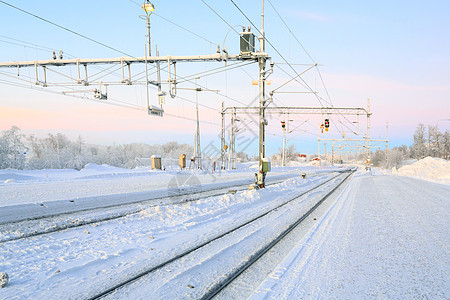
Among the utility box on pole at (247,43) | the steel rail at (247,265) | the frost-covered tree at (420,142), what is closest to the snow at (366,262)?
the steel rail at (247,265)

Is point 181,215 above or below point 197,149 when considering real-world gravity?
below

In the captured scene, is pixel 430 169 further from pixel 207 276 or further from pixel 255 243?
pixel 207 276

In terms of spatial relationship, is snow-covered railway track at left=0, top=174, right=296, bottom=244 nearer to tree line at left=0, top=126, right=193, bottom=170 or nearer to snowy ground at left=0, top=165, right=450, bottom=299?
snowy ground at left=0, top=165, right=450, bottom=299

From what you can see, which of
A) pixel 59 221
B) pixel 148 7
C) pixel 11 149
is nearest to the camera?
pixel 59 221

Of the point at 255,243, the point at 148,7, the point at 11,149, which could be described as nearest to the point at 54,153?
the point at 11,149

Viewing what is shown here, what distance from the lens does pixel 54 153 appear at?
212 feet

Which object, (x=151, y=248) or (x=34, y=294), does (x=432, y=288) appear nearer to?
(x=151, y=248)

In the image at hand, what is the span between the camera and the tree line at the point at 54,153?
4900cm

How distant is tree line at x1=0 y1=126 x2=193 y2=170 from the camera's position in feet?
161

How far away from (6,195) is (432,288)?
16875 mm

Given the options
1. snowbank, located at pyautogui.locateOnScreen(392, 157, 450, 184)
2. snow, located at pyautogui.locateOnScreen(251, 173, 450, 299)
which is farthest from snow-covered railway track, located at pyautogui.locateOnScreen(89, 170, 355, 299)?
snowbank, located at pyautogui.locateOnScreen(392, 157, 450, 184)

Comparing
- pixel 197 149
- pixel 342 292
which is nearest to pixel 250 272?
pixel 342 292

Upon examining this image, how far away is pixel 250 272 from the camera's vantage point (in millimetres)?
4531

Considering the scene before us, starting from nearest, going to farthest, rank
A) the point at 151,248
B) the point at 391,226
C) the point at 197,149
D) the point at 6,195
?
the point at 151,248 → the point at 391,226 → the point at 6,195 → the point at 197,149
